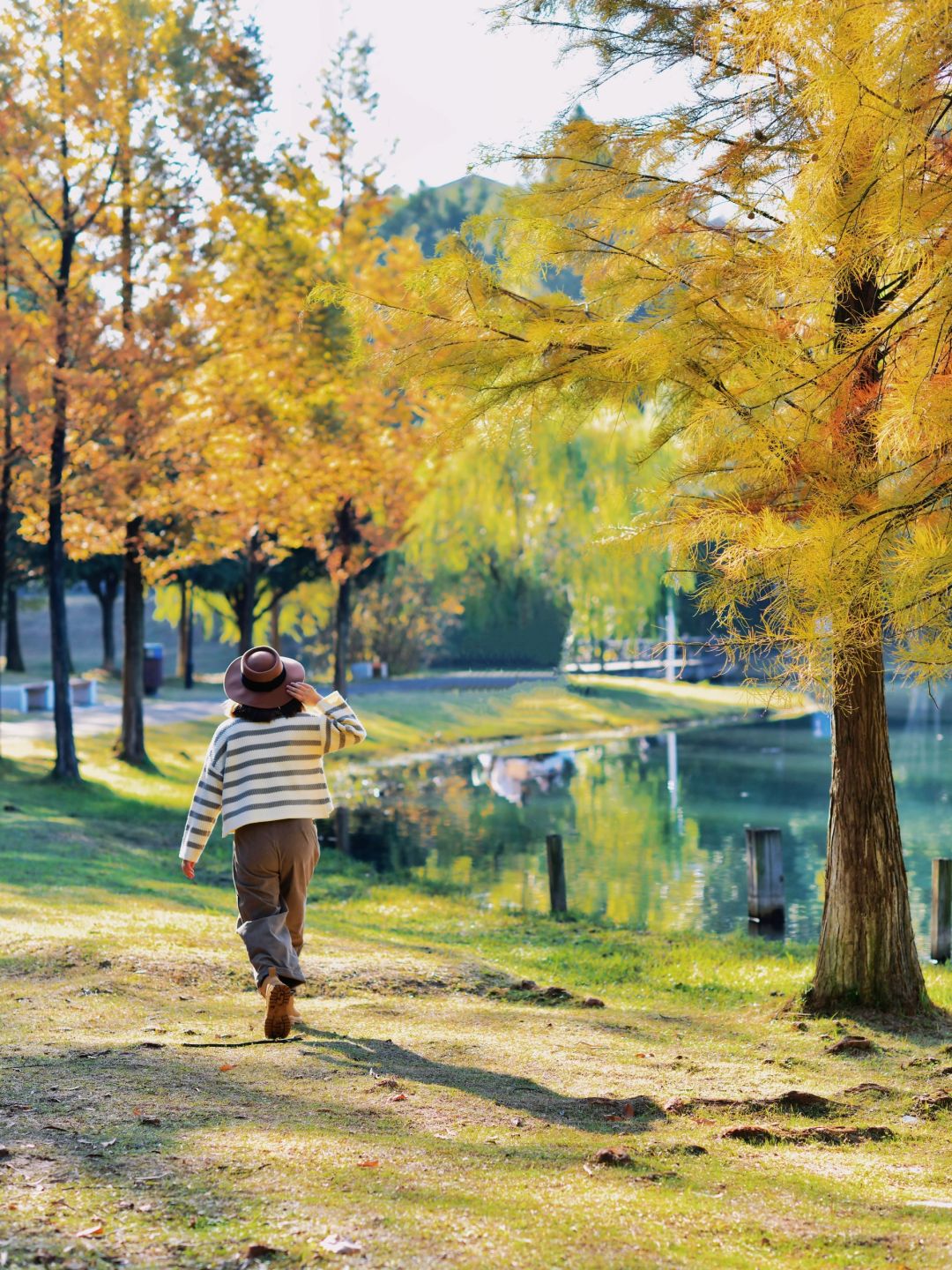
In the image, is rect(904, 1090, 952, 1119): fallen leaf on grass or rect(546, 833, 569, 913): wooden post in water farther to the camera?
rect(546, 833, 569, 913): wooden post in water

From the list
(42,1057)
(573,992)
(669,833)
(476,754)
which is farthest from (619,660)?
(42,1057)

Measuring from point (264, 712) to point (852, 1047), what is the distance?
3453 mm

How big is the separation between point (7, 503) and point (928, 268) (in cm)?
1457

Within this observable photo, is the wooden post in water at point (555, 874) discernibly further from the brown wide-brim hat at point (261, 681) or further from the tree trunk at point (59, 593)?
the tree trunk at point (59, 593)

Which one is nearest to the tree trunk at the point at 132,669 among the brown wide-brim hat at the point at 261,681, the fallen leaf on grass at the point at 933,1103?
the brown wide-brim hat at the point at 261,681

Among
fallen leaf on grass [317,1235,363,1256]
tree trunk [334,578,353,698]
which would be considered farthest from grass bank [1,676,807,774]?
fallen leaf on grass [317,1235,363,1256]

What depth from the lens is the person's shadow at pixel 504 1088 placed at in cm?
539

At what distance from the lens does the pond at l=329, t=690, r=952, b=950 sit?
14461 mm

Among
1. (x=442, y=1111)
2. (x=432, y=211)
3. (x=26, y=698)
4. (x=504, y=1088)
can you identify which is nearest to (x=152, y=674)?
(x=26, y=698)

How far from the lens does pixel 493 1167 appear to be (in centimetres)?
456

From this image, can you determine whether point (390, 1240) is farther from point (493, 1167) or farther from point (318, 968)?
point (318, 968)

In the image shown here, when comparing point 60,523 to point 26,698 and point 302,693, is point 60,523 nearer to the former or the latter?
point 302,693

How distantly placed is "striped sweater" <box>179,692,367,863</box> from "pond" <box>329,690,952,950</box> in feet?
22.9

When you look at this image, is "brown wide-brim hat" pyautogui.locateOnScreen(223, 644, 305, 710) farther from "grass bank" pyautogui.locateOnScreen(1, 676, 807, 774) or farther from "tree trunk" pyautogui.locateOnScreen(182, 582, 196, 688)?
"tree trunk" pyautogui.locateOnScreen(182, 582, 196, 688)
